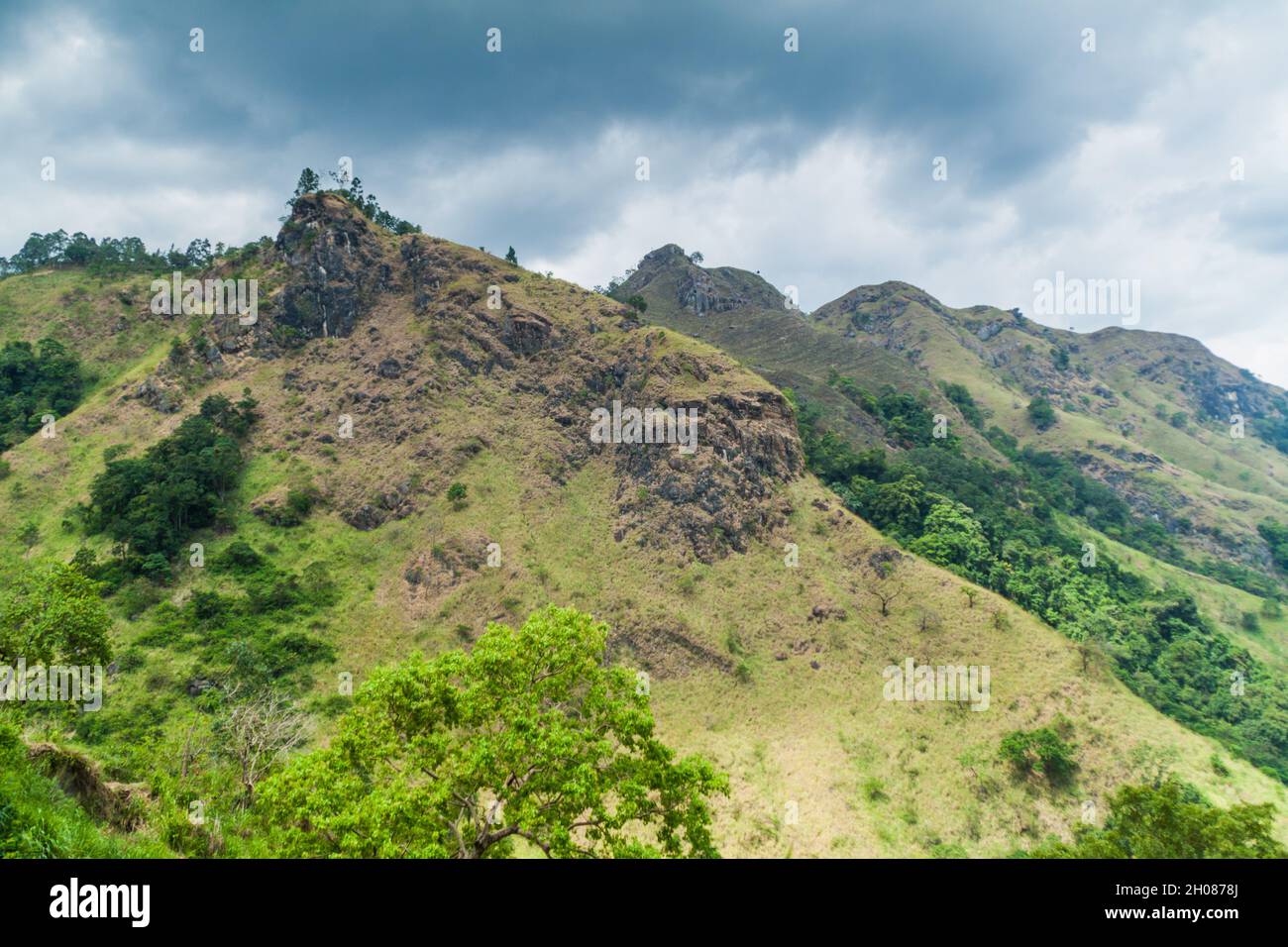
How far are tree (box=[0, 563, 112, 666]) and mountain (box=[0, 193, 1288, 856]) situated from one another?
75.7 inches

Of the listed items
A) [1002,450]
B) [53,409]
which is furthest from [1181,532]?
[53,409]

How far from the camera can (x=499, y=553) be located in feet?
177

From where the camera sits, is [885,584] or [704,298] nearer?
[885,584]

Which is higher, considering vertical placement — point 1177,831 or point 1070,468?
point 1070,468

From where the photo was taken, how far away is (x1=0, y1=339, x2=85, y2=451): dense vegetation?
201 feet

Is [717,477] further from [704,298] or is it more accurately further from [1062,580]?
[704,298]

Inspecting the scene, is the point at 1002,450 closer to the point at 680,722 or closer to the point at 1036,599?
the point at 1036,599

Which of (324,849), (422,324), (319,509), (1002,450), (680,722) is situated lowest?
(680,722)

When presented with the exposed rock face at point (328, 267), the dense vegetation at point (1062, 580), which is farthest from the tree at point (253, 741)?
the exposed rock face at point (328, 267)

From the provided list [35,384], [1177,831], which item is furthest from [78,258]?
[1177,831]

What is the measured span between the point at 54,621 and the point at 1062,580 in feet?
255
